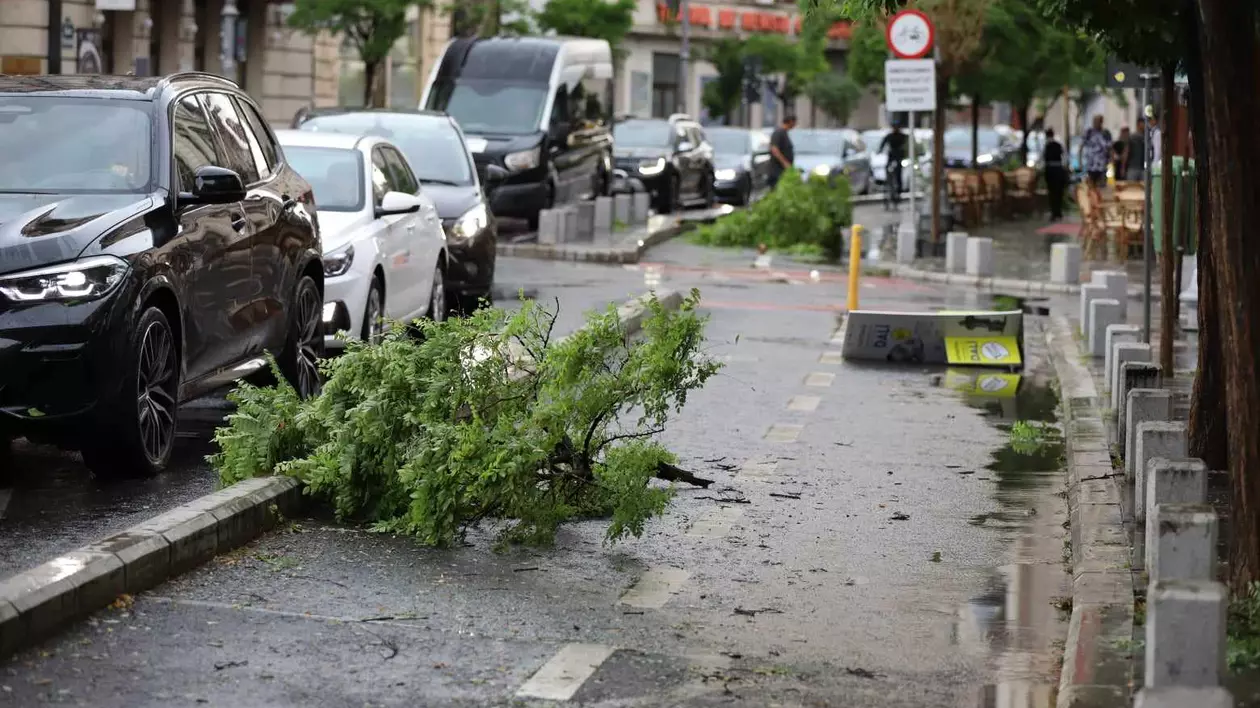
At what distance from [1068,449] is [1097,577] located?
12.8 ft

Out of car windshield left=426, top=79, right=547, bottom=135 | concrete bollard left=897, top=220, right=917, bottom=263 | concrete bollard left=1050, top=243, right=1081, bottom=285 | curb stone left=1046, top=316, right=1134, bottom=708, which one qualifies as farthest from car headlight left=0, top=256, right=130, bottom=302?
car windshield left=426, top=79, right=547, bottom=135

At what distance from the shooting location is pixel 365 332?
46.4ft

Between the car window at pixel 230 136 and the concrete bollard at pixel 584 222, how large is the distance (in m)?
18.2

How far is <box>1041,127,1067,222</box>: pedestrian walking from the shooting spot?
141ft

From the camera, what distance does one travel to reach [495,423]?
8.65m

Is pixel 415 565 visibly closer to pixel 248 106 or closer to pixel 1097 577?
pixel 1097 577

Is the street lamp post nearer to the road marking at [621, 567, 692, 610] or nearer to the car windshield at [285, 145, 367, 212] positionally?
the car windshield at [285, 145, 367, 212]

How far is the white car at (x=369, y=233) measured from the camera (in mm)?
13805

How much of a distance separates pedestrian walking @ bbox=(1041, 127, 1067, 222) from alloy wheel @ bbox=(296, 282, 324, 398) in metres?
32.4

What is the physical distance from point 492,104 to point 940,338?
14717 mm

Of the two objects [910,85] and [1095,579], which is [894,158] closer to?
[910,85]

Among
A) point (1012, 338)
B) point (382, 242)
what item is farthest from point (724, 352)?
point (382, 242)

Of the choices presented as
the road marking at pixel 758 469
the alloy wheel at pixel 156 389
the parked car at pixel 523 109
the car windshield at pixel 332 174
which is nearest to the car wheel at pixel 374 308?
the car windshield at pixel 332 174

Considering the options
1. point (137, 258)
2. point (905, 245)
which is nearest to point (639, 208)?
point (905, 245)
